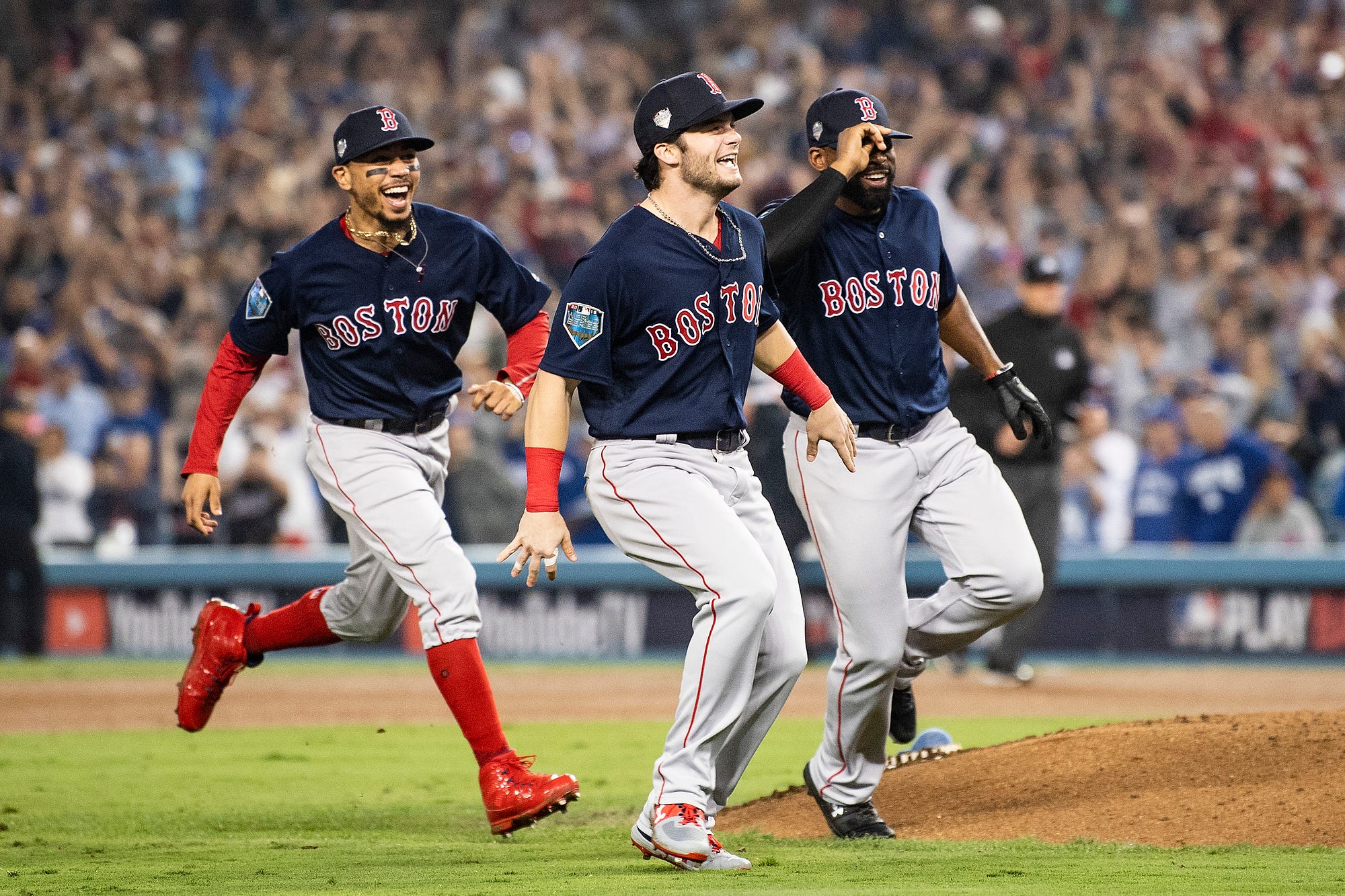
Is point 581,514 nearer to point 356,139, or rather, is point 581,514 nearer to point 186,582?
point 186,582

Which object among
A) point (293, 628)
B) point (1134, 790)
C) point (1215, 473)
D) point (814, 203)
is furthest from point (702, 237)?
point (1215, 473)

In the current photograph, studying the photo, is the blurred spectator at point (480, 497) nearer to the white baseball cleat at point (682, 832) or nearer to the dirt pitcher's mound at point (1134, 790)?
the dirt pitcher's mound at point (1134, 790)

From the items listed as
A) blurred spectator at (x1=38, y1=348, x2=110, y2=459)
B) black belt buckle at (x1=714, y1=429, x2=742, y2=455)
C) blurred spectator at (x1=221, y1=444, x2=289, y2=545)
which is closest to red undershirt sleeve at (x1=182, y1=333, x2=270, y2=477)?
black belt buckle at (x1=714, y1=429, x2=742, y2=455)

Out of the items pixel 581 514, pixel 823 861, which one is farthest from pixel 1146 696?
pixel 823 861

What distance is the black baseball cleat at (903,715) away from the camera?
590 centimetres

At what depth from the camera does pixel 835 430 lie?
193 inches

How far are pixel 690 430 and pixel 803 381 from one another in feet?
1.38

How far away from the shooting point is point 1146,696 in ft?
32.3

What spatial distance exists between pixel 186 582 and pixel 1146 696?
701 centimetres

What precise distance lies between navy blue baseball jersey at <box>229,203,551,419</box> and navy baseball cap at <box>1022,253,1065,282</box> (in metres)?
4.50

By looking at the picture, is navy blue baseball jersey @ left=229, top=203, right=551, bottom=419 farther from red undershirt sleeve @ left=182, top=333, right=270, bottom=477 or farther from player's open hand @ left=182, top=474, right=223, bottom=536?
player's open hand @ left=182, top=474, right=223, bottom=536

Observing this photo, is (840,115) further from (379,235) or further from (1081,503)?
(1081,503)

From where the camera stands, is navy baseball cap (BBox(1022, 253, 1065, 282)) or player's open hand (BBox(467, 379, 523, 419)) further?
navy baseball cap (BBox(1022, 253, 1065, 282))

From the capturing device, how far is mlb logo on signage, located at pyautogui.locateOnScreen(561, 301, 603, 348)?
465 cm
